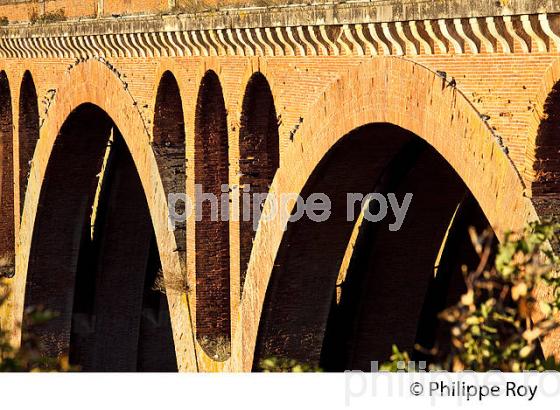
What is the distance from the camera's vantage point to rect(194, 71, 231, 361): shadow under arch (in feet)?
62.6

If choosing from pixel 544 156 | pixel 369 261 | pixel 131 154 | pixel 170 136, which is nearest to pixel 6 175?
pixel 131 154

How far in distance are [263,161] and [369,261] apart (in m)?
2.32

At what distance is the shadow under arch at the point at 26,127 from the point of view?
2686cm

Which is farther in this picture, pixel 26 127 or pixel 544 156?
pixel 26 127

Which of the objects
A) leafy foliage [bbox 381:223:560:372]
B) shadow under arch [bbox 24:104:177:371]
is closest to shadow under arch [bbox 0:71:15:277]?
shadow under arch [bbox 24:104:177:371]

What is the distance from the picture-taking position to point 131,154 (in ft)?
74.4

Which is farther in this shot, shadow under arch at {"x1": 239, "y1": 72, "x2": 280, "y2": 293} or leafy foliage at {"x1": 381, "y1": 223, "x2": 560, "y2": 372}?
shadow under arch at {"x1": 239, "y1": 72, "x2": 280, "y2": 293}

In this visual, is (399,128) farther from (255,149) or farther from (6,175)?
(6,175)

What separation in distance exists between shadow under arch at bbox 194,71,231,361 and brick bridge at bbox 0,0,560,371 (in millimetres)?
27

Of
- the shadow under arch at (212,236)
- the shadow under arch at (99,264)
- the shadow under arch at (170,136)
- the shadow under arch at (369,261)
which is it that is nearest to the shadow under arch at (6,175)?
the shadow under arch at (99,264)

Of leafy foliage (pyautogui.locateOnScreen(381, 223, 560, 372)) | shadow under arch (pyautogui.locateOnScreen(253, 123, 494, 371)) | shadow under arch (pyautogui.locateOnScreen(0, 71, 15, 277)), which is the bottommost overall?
leafy foliage (pyautogui.locateOnScreen(381, 223, 560, 372))

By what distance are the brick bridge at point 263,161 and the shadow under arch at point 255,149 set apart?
3cm

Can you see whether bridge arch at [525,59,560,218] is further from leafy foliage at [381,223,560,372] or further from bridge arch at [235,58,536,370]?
leafy foliage at [381,223,560,372]

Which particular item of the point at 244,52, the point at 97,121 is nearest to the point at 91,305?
the point at 97,121
